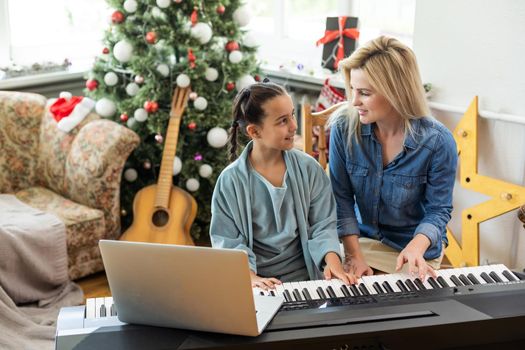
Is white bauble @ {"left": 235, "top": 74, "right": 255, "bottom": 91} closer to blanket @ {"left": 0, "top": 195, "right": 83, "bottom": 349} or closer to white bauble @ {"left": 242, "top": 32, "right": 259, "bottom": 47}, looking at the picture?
white bauble @ {"left": 242, "top": 32, "right": 259, "bottom": 47}

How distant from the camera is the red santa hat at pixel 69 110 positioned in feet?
12.0

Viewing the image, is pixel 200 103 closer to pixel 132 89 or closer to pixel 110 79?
pixel 132 89

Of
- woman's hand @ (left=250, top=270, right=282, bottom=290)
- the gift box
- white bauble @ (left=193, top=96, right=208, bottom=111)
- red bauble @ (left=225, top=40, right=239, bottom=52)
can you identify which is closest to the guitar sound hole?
white bauble @ (left=193, top=96, right=208, bottom=111)

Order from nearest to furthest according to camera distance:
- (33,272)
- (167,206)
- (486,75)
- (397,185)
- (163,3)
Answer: (397,185) < (486,75) < (33,272) < (163,3) < (167,206)

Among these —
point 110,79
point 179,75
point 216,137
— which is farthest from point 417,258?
point 110,79

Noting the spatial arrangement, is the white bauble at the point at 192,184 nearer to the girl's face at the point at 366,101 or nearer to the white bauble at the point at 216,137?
the white bauble at the point at 216,137

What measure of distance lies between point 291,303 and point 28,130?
245cm

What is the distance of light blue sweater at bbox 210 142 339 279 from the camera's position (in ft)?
6.81

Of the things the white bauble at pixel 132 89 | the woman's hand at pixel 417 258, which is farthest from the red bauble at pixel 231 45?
the woman's hand at pixel 417 258

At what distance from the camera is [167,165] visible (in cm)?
362

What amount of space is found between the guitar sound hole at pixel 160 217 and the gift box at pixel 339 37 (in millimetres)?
1212

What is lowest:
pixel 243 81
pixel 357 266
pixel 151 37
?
pixel 357 266

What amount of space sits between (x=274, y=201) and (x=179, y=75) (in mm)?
1684

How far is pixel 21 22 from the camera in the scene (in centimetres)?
446
